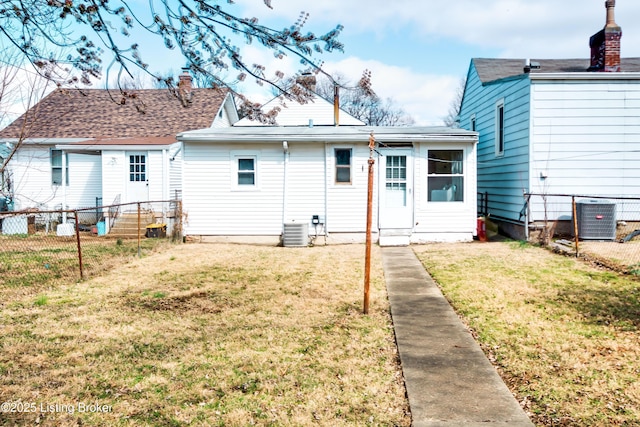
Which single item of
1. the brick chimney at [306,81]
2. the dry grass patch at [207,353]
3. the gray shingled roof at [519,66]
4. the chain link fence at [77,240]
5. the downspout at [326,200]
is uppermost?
the gray shingled roof at [519,66]

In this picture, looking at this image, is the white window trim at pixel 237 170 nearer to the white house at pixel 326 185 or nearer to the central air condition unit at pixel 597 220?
the white house at pixel 326 185

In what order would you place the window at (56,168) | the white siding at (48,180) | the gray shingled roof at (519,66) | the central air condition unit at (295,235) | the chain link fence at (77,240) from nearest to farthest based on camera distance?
the chain link fence at (77,240) < the central air condition unit at (295,235) < the gray shingled roof at (519,66) < the white siding at (48,180) < the window at (56,168)

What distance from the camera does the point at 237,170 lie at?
14188mm

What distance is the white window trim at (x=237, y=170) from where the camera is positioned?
46.4ft

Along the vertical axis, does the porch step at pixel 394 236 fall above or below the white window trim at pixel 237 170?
below

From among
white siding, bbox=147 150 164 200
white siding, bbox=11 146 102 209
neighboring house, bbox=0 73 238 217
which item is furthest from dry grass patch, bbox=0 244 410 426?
white siding, bbox=11 146 102 209

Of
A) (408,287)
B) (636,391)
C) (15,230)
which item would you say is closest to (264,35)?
(636,391)

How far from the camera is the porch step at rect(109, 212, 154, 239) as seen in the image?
16.1 meters

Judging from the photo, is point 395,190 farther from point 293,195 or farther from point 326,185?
point 293,195

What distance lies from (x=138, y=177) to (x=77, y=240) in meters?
9.52

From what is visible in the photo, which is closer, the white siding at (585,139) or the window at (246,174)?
the white siding at (585,139)

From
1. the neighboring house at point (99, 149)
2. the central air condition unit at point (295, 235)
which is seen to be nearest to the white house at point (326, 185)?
the central air condition unit at point (295, 235)

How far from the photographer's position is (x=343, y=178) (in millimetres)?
14148

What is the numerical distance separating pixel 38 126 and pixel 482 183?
698 inches
